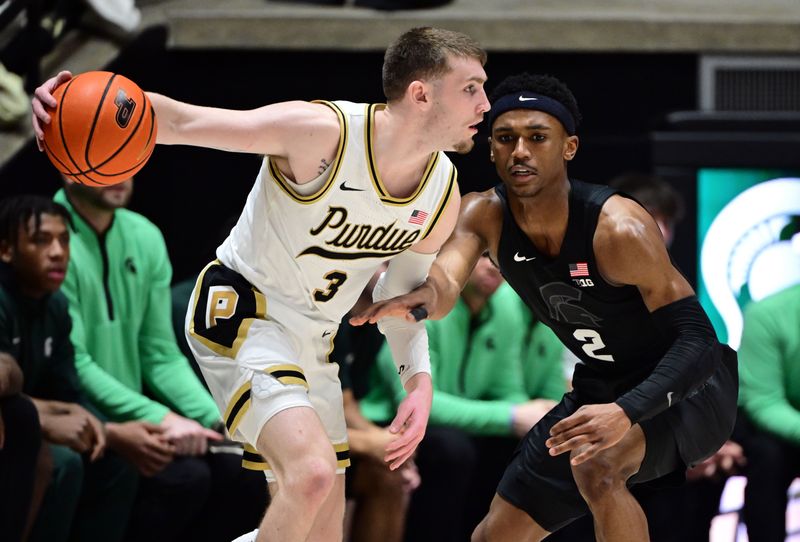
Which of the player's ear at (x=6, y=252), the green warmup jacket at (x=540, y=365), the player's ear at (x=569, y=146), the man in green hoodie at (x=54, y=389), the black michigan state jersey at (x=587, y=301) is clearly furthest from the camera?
the green warmup jacket at (x=540, y=365)

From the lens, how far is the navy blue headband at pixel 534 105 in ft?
15.4

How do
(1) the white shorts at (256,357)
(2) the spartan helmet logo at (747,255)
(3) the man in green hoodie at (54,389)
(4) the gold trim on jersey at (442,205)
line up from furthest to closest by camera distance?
(2) the spartan helmet logo at (747,255) < (3) the man in green hoodie at (54,389) < (4) the gold trim on jersey at (442,205) < (1) the white shorts at (256,357)

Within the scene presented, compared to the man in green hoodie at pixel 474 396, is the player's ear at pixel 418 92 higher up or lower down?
higher up

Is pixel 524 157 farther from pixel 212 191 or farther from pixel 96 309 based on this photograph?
pixel 212 191

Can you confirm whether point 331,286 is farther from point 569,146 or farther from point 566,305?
point 569,146

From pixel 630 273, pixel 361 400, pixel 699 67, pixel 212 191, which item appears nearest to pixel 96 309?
pixel 361 400

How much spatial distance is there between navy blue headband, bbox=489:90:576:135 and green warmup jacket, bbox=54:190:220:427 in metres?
2.15

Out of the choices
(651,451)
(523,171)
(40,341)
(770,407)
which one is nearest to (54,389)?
(40,341)

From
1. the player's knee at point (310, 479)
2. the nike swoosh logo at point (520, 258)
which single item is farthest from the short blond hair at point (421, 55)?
the player's knee at point (310, 479)

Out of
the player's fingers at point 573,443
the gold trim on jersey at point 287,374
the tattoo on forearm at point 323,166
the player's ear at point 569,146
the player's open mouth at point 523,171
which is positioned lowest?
the player's fingers at point 573,443

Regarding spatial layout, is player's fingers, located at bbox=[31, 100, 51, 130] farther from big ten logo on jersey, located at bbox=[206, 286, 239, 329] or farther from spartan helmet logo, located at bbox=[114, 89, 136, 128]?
big ten logo on jersey, located at bbox=[206, 286, 239, 329]

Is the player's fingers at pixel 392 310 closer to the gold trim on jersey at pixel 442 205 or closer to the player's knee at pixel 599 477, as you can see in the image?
the gold trim on jersey at pixel 442 205

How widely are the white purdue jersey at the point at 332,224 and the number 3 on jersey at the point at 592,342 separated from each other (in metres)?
0.67

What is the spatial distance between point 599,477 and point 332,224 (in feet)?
3.75
